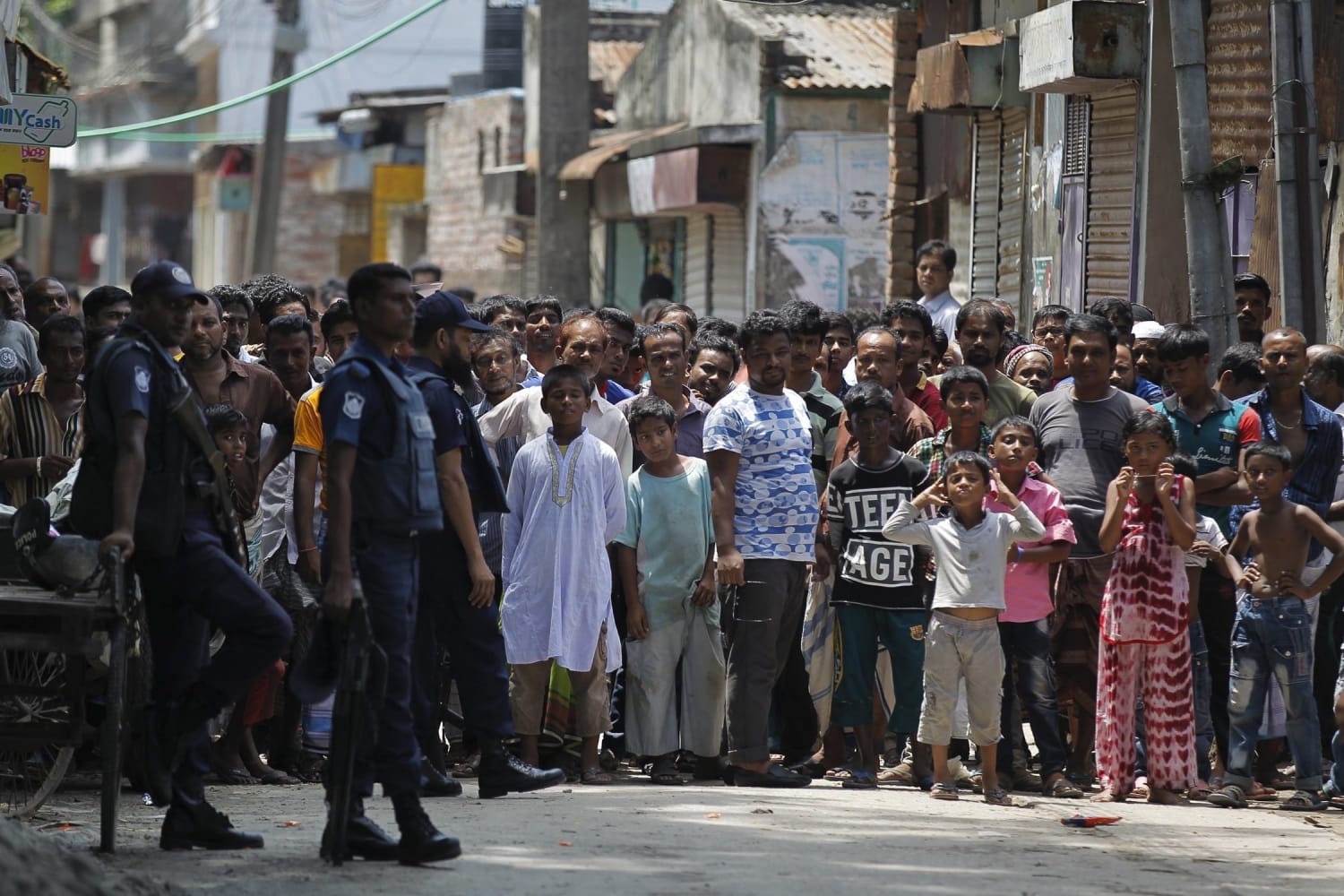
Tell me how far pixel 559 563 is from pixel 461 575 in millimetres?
1132

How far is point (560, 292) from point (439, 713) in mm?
11100

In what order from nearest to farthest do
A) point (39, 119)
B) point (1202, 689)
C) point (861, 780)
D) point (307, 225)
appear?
point (861, 780) → point (1202, 689) → point (39, 119) → point (307, 225)

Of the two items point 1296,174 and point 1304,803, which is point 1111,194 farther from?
point 1304,803

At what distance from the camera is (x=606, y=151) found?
23578 millimetres

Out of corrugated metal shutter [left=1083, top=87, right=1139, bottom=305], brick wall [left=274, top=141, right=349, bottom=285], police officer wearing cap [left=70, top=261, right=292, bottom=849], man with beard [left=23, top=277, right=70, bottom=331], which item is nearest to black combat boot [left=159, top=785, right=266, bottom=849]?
A: police officer wearing cap [left=70, top=261, right=292, bottom=849]

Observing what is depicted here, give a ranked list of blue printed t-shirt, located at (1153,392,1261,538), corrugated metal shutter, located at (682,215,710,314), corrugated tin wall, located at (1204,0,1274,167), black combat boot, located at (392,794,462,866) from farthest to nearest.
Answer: corrugated metal shutter, located at (682,215,710,314) < corrugated tin wall, located at (1204,0,1274,167) < blue printed t-shirt, located at (1153,392,1261,538) < black combat boot, located at (392,794,462,866)

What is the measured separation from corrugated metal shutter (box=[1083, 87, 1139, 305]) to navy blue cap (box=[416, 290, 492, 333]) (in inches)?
285

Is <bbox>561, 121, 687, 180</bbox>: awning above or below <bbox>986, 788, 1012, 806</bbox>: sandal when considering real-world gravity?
above

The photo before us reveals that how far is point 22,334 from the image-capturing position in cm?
981

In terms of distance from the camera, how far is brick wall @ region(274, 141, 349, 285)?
140ft

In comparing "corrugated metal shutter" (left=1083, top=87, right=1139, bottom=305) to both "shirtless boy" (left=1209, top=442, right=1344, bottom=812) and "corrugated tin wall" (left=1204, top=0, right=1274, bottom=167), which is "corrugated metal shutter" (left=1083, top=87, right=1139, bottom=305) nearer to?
"corrugated tin wall" (left=1204, top=0, right=1274, bottom=167)

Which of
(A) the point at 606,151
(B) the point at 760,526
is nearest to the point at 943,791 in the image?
(B) the point at 760,526

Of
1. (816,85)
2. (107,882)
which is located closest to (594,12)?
(816,85)

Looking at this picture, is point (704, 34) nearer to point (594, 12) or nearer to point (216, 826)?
point (594, 12)
